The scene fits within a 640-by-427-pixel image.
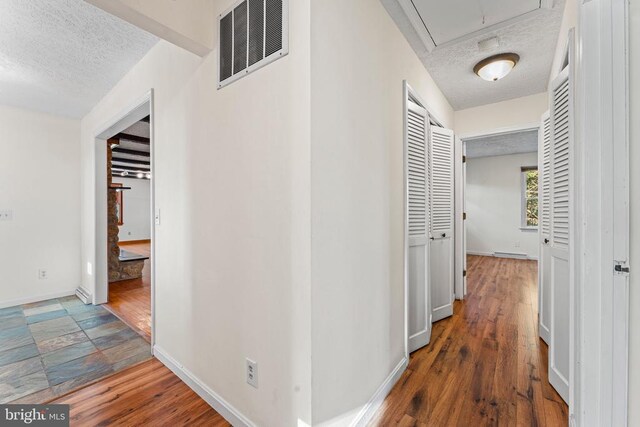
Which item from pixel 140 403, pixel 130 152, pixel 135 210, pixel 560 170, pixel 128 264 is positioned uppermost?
pixel 130 152

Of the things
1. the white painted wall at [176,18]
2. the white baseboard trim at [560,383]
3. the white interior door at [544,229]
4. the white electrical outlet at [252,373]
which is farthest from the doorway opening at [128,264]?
the white interior door at [544,229]

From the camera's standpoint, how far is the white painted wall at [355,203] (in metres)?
1.14

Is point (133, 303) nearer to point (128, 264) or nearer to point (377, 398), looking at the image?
point (128, 264)

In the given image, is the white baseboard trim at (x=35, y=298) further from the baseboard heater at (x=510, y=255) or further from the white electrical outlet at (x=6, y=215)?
the baseboard heater at (x=510, y=255)

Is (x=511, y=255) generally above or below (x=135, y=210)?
below

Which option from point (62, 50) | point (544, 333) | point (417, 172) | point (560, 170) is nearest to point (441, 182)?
point (417, 172)

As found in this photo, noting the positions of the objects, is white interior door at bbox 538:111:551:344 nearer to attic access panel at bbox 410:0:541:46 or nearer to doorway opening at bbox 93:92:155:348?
attic access panel at bbox 410:0:541:46

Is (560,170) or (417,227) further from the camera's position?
(417,227)

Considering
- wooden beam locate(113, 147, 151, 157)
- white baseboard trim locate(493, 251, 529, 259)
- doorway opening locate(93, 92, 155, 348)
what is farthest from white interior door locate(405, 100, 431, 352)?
white baseboard trim locate(493, 251, 529, 259)

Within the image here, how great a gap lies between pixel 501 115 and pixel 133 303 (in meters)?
5.19

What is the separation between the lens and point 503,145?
5.59 metres

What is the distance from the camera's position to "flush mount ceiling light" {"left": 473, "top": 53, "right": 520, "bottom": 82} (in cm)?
225

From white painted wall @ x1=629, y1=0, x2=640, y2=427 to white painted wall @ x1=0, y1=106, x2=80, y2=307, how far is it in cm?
533

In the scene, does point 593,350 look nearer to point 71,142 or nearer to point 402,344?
point 402,344
